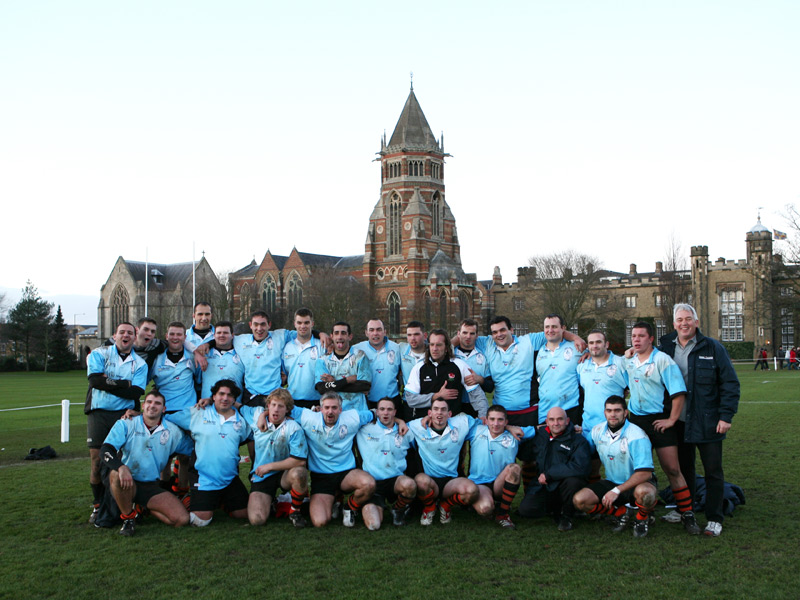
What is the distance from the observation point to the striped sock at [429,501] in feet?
24.5

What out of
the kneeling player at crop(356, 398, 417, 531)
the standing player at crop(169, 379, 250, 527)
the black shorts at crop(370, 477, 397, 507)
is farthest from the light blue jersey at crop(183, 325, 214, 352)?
the black shorts at crop(370, 477, 397, 507)

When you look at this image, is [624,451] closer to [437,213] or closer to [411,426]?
[411,426]

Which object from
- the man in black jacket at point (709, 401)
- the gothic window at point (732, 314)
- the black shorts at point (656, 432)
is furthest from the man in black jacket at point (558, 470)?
the gothic window at point (732, 314)

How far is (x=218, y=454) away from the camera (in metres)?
7.69

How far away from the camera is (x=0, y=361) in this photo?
6438 cm

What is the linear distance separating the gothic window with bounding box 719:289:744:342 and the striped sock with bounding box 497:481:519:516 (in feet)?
214

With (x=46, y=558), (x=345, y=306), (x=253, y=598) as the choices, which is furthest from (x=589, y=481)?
(x=345, y=306)

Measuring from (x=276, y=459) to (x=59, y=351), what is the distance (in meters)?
63.8

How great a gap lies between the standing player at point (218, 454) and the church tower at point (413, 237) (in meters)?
60.4

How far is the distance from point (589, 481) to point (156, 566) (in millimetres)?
4500

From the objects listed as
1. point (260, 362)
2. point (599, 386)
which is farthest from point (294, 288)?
point (599, 386)

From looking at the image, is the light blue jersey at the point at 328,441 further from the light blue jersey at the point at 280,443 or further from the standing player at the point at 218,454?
the standing player at the point at 218,454

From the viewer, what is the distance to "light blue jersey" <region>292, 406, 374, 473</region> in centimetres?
778

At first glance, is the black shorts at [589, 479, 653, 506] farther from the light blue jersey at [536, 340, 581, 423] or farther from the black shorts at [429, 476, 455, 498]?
the black shorts at [429, 476, 455, 498]
